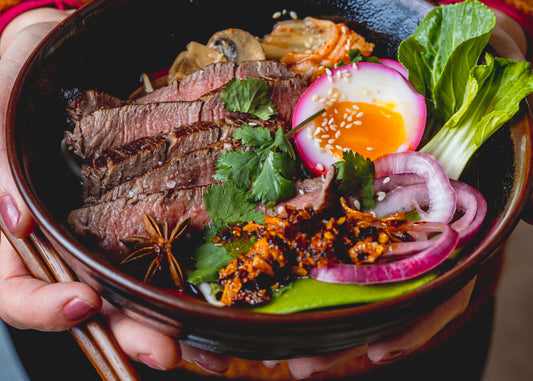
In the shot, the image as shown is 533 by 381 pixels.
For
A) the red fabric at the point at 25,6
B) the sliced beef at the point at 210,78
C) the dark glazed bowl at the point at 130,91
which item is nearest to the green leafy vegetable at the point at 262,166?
the sliced beef at the point at 210,78

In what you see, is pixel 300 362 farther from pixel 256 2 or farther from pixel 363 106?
pixel 256 2

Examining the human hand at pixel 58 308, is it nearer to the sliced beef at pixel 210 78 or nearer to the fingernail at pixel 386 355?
the fingernail at pixel 386 355

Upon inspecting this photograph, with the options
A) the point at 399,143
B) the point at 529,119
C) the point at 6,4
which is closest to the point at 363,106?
the point at 399,143

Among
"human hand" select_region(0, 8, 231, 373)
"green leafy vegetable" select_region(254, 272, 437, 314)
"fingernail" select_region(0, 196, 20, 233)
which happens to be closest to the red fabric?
"human hand" select_region(0, 8, 231, 373)

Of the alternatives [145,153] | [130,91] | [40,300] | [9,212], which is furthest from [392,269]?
[130,91]

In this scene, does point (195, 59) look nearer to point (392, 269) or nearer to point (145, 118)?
point (145, 118)

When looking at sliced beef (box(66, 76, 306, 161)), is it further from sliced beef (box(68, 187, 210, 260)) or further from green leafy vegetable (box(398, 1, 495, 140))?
green leafy vegetable (box(398, 1, 495, 140))

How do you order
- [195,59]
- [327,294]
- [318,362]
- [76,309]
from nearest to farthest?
[327,294]
[76,309]
[318,362]
[195,59]
